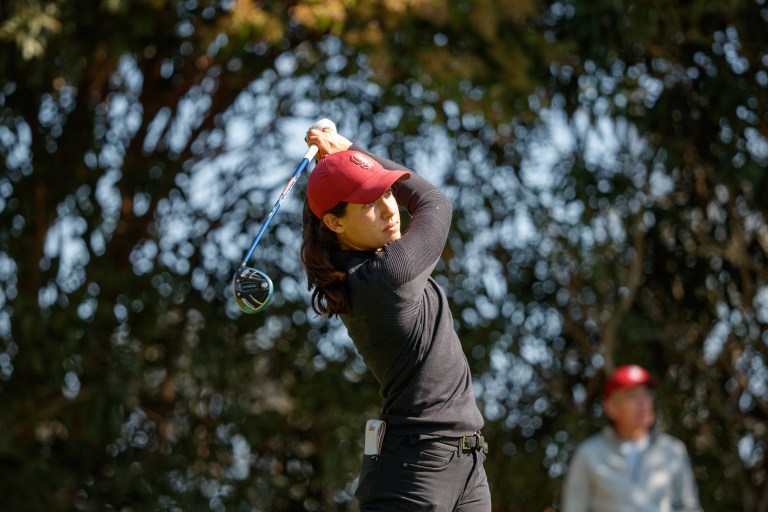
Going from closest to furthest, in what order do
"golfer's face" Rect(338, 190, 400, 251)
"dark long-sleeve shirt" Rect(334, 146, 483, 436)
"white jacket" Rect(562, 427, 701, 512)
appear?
"dark long-sleeve shirt" Rect(334, 146, 483, 436) → "golfer's face" Rect(338, 190, 400, 251) → "white jacket" Rect(562, 427, 701, 512)

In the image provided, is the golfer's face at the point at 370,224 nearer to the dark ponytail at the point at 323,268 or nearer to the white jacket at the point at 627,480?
the dark ponytail at the point at 323,268

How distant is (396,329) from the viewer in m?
3.06

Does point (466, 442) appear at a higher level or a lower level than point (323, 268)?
lower

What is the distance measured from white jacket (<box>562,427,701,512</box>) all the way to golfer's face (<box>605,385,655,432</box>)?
0.20ft

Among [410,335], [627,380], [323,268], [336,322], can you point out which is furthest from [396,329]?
[336,322]

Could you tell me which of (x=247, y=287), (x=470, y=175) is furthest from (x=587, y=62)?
(x=247, y=287)

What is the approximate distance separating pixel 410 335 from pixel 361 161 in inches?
17.9

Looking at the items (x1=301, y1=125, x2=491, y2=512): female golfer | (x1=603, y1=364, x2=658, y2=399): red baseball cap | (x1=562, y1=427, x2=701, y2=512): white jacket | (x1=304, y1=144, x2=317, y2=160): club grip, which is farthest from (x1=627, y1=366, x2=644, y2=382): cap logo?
(x1=304, y1=144, x2=317, y2=160): club grip

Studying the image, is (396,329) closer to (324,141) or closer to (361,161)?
(361,161)

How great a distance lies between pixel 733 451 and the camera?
8211 millimetres

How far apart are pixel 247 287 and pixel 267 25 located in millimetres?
3938

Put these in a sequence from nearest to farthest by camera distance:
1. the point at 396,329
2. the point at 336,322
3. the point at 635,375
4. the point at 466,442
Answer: the point at 396,329, the point at 466,442, the point at 635,375, the point at 336,322

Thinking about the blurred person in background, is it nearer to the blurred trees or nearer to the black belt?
the black belt

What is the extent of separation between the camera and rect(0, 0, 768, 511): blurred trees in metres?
7.84
